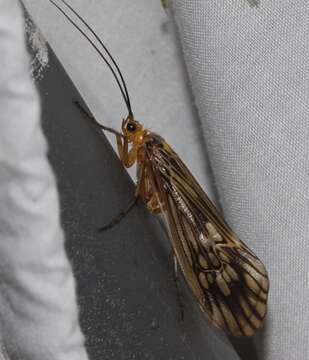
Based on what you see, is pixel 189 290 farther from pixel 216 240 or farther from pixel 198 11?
pixel 198 11

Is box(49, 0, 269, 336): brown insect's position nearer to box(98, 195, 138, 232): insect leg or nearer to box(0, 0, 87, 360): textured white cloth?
box(98, 195, 138, 232): insect leg

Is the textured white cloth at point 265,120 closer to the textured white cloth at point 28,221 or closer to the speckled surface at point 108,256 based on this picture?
the speckled surface at point 108,256

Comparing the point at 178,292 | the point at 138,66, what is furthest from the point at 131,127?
the point at 178,292

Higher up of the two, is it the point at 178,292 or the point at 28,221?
the point at 28,221

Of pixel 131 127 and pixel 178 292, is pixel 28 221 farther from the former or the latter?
pixel 131 127

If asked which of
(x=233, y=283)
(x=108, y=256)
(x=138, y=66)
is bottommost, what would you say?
(x=233, y=283)

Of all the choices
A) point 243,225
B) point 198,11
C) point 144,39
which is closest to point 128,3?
point 144,39

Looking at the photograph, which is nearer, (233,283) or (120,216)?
(120,216)
